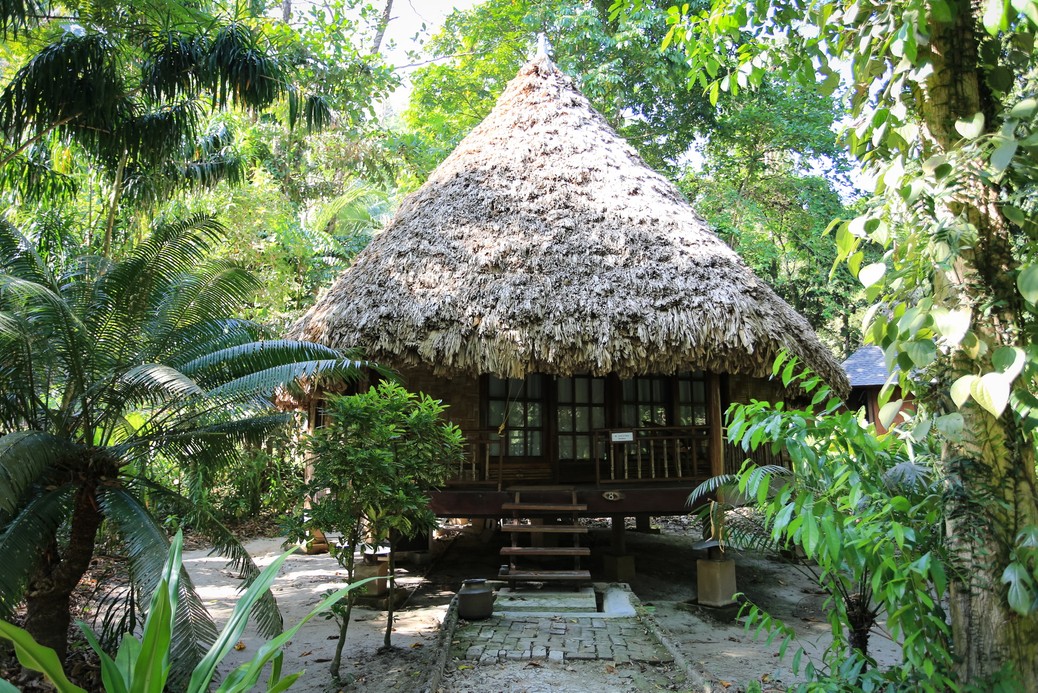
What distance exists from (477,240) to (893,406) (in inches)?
263

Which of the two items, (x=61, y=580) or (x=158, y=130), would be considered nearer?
(x=61, y=580)

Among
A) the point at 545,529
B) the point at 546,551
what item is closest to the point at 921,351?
the point at 546,551

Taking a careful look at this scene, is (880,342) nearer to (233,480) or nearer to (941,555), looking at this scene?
(941,555)

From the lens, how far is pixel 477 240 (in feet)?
26.7

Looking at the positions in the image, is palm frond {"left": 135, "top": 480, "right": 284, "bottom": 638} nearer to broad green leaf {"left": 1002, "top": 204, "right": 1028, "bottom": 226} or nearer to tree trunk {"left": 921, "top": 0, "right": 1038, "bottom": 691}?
tree trunk {"left": 921, "top": 0, "right": 1038, "bottom": 691}

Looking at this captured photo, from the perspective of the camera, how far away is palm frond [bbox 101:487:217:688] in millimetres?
4070

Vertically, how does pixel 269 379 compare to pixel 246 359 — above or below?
below

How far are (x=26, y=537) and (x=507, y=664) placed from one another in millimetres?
3169

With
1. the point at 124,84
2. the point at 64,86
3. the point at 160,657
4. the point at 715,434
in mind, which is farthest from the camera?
the point at 715,434

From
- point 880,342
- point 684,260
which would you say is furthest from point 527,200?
point 880,342

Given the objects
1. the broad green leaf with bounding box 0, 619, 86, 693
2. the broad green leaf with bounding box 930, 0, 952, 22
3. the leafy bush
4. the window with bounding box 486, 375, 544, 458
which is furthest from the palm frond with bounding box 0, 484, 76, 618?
the broad green leaf with bounding box 930, 0, 952, 22

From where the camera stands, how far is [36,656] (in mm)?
1757

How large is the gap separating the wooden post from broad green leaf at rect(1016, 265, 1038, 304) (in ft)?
21.6

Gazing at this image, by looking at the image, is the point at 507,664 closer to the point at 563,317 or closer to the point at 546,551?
the point at 546,551
